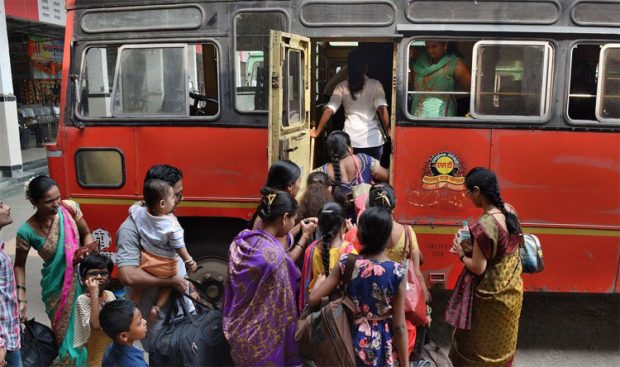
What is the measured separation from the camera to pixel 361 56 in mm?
5270

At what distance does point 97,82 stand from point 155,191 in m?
2.16

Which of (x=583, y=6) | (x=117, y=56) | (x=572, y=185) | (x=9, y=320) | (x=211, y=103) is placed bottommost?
(x=9, y=320)

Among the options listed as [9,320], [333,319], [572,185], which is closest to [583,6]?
[572,185]

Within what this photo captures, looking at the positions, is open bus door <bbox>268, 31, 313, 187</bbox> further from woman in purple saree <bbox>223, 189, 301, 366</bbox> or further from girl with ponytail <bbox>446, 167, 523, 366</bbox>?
girl with ponytail <bbox>446, 167, 523, 366</bbox>

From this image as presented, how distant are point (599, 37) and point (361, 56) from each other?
6.60ft

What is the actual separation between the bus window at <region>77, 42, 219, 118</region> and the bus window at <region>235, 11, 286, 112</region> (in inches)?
9.2

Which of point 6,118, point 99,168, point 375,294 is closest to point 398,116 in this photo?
point 375,294

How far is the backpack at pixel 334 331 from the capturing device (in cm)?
271

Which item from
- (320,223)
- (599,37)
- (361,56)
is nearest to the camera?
(320,223)

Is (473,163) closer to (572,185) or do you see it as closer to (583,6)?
(572,185)

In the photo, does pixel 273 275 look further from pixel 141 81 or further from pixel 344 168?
pixel 141 81

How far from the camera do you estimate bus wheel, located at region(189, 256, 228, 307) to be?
190 inches

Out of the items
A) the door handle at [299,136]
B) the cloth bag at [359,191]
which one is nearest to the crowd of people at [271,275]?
the cloth bag at [359,191]

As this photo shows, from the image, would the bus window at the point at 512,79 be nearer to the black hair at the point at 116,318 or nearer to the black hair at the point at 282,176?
the black hair at the point at 282,176
